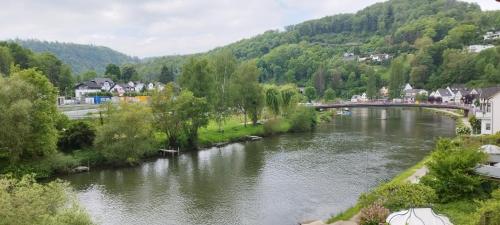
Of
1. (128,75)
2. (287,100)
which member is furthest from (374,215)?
(128,75)

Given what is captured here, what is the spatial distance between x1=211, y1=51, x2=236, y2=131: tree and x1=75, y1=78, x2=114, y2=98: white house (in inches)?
1957

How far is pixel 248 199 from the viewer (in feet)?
95.2

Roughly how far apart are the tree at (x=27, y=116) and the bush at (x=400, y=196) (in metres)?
27.3

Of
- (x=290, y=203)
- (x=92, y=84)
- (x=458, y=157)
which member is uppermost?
(x=92, y=84)

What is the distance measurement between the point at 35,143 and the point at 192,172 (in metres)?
13.6

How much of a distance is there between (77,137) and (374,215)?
3130cm

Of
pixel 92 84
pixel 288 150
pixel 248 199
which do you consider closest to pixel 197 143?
pixel 288 150

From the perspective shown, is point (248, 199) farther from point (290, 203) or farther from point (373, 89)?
point (373, 89)

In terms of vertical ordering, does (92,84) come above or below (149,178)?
above

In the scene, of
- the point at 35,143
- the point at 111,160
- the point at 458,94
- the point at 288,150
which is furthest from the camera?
the point at 458,94

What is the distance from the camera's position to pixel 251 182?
33.8m

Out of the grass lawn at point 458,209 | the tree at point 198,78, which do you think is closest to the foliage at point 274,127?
the tree at point 198,78

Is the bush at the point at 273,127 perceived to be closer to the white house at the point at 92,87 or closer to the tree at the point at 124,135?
→ the tree at the point at 124,135

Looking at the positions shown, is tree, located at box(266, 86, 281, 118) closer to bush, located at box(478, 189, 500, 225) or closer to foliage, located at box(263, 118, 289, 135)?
foliage, located at box(263, 118, 289, 135)
